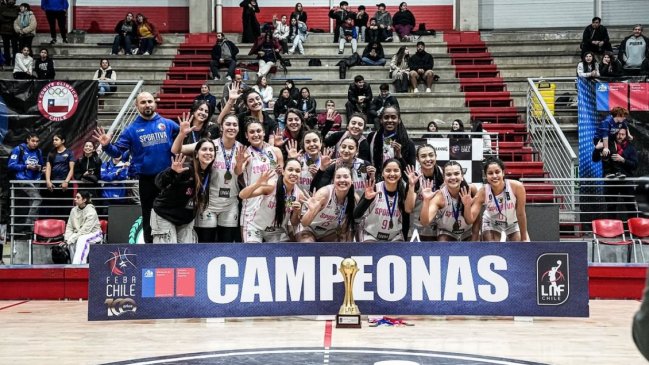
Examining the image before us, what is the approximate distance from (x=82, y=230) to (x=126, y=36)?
34.4ft

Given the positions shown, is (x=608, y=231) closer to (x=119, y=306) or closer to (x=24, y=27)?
(x=119, y=306)

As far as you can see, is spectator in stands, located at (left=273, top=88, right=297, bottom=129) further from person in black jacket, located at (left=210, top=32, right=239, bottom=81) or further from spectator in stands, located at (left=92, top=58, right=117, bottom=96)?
spectator in stands, located at (left=92, top=58, right=117, bottom=96)

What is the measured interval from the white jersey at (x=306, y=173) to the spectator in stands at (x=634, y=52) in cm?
1151

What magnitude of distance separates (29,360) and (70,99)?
9780 mm

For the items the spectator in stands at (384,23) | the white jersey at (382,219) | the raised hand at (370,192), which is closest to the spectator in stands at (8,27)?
the spectator in stands at (384,23)

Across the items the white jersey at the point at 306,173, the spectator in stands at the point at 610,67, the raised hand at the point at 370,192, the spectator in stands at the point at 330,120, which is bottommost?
→ the raised hand at the point at 370,192

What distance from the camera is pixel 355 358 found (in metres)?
6.07

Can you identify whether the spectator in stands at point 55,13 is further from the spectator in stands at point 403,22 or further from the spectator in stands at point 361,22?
the spectator in stands at point 403,22

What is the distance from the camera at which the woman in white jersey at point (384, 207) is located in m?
8.47

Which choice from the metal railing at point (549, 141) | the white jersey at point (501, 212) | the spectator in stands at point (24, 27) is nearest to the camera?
the white jersey at point (501, 212)

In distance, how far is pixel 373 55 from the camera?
799 inches

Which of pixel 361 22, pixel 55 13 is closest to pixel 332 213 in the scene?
pixel 361 22

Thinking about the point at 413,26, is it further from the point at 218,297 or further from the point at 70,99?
Answer: the point at 218,297

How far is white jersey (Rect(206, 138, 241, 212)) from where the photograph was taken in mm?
8711
